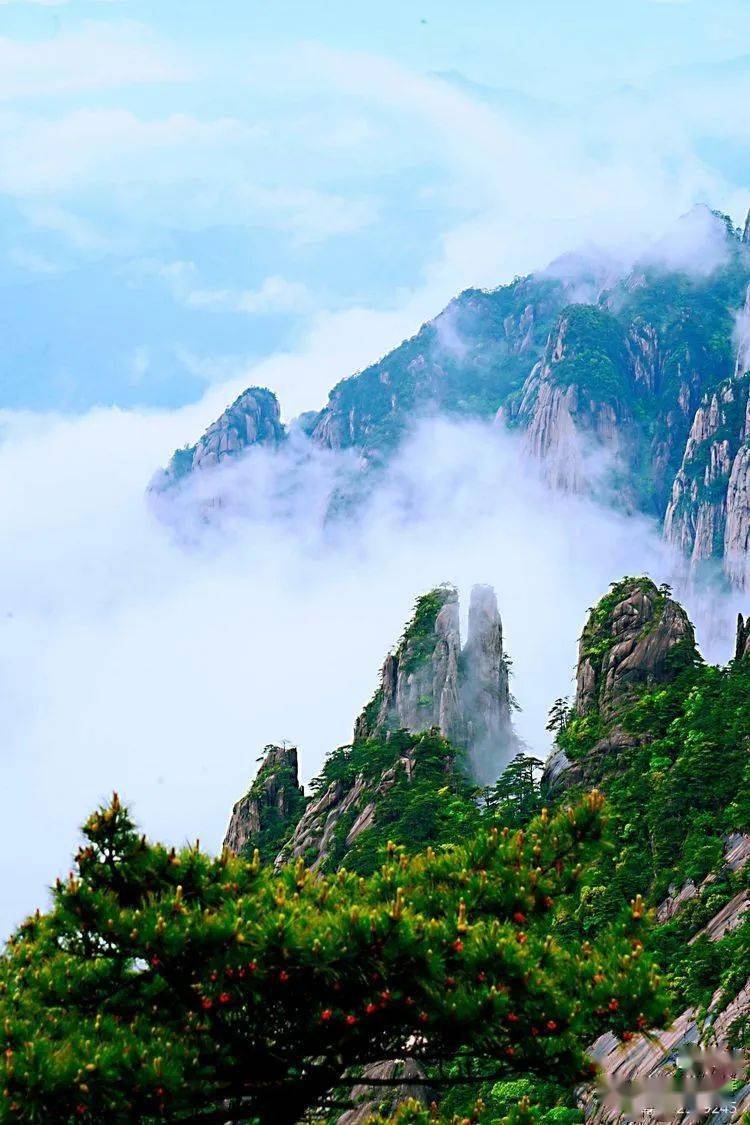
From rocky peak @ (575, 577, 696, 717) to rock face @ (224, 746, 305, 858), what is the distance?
2276 cm

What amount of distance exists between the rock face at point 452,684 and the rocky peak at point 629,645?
14298 mm

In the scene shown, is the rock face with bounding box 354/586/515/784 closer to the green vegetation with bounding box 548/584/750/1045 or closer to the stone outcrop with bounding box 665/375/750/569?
the green vegetation with bounding box 548/584/750/1045

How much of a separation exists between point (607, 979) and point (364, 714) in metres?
78.5

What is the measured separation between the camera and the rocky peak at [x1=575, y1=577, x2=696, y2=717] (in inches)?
2484

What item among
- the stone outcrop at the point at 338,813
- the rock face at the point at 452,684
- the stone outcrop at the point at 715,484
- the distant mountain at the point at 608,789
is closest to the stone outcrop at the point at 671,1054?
the distant mountain at the point at 608,789

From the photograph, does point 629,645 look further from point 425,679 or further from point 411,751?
point 425,679

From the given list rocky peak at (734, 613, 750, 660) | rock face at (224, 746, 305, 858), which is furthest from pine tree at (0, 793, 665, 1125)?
rock face at (224, 746, 305, 858)

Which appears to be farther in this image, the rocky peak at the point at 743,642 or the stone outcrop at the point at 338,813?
the stone outcrop at the point at 338,813

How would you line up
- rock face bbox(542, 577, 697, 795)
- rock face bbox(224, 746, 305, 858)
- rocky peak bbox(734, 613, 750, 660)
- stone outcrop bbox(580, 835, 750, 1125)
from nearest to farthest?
stone outcrop bbox(580, 835, 750, 1125)
rocky peak bbox(734, 613, 750, 660)
rock face bbox(542, 577, 697, 795)
rock face bbox(224, 746, 305, 858)

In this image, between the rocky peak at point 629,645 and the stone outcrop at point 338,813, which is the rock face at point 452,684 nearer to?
the stone outcrop at point 338,813

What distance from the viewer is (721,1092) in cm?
2233

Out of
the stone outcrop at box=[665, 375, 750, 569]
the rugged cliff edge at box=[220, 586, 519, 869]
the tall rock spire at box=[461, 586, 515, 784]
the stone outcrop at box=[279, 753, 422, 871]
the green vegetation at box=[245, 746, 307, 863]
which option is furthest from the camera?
the stone outcrop at box=[665, 375, 750, 569]

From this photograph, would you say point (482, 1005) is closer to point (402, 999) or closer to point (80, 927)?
point (402, 999)

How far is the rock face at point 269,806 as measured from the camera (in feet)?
256
